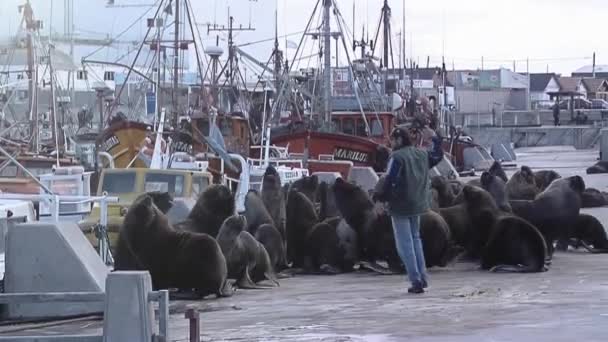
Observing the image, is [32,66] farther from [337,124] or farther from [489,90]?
[489,90]

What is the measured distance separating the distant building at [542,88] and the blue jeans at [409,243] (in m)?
93.5

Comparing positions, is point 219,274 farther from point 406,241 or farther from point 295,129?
point 295,129

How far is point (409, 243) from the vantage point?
40.2ft

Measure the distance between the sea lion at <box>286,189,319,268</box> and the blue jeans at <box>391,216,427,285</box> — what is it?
3.90 metres

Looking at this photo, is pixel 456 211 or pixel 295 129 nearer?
pixel 456 211

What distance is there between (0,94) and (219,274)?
11889mm

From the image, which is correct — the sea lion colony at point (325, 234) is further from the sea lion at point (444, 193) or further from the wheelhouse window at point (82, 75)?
the wheelhouse window at point (82, 75)

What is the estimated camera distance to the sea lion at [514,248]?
14398 millimetres

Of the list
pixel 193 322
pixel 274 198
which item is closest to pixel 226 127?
pixel 274 198

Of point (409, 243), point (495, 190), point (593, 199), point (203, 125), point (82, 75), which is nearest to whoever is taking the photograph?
point (409, 243)

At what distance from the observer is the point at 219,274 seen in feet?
43.2

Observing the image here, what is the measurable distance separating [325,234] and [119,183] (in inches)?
149

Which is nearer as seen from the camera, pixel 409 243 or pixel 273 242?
pixel 409 243

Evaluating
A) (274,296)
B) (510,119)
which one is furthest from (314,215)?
(510,119)
